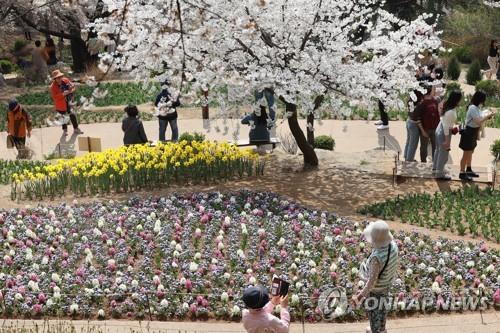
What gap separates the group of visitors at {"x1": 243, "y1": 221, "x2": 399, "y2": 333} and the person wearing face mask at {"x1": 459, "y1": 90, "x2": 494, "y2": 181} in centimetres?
651

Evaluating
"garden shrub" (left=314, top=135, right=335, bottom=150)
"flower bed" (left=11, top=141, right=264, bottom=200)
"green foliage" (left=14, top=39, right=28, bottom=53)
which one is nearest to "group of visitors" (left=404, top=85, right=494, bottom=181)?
"garden shrub" (left=314, top=135, right=335, bottom=150)

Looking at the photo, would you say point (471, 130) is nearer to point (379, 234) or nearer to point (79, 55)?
point (379, 234)

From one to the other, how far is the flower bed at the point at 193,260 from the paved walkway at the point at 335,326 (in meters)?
0.16

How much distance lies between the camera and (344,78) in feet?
41.9

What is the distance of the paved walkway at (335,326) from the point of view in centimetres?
772

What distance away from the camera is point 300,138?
13844 mm

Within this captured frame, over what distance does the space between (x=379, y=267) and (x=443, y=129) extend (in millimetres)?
6721

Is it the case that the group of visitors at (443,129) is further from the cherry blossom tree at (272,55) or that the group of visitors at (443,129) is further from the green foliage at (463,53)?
the green foliage at (463,53)

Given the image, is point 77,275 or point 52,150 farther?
point 52,150

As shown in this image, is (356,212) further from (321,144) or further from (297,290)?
(321,144)

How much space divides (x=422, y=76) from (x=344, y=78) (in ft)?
10.5

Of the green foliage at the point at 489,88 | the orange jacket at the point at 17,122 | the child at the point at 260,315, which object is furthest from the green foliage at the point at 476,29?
the child at the point at 260,315

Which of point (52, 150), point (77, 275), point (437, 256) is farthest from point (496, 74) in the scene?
point (77, 275)

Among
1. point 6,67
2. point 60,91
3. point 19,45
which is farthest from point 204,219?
point 19,45
